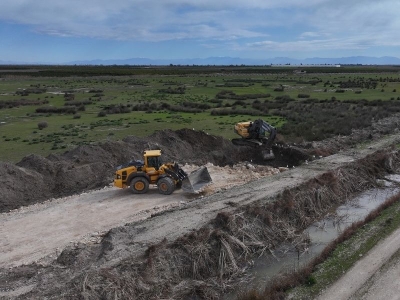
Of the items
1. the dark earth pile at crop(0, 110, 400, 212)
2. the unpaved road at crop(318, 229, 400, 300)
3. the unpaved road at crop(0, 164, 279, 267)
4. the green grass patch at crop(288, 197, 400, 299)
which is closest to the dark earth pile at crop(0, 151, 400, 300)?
the unpaved road at crop(0, 164, 279, 267)

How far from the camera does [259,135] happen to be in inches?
1163

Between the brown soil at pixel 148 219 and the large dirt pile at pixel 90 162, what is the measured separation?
7cm

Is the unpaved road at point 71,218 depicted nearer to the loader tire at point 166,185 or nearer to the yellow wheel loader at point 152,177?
the loader tire at point 166,185

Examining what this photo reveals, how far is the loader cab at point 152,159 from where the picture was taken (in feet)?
74.7

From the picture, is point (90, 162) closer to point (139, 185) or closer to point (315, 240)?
point (139, 185)

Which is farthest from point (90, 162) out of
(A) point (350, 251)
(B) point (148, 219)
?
(A) point (350, 251)

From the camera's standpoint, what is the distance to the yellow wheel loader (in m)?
22.8

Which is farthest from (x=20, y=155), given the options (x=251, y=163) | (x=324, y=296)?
(x=324, y=296)

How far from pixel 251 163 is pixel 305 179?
6.56 meters

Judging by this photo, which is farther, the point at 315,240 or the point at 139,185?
the point at 139,185

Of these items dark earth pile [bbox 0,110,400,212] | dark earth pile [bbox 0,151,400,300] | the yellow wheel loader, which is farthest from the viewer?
dark earth pile [bbox 0,110,400,212]

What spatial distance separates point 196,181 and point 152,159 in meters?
2.77

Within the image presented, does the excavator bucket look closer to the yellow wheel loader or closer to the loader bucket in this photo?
the loader bucket

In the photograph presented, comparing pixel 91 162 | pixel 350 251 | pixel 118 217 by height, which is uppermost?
pixel 91 162
